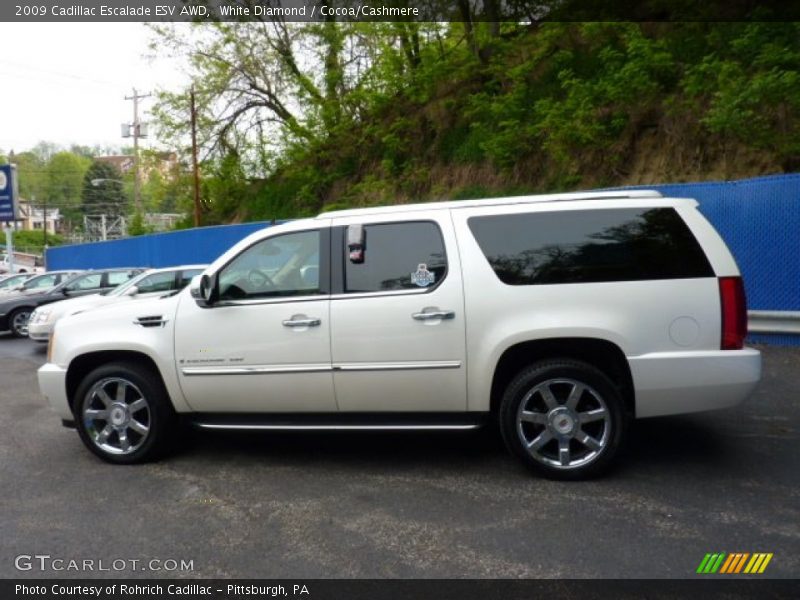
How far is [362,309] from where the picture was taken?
14.4ft

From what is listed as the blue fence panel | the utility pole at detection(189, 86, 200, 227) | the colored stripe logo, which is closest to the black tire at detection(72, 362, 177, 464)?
the colored stripe logo

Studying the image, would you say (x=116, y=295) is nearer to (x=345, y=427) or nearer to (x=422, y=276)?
(x=345, y=427)

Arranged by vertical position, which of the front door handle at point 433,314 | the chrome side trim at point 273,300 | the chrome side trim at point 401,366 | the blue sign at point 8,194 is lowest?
the chrome side trim at point 401,366

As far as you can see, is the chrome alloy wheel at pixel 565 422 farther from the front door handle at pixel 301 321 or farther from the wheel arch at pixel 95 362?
the wheel arch at pixel 95 362

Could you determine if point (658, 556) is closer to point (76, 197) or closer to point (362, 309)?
point (362, 309)

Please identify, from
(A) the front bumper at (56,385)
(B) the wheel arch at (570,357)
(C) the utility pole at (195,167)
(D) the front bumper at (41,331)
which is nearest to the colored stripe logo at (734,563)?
(B) the wheel arch at (570,357)

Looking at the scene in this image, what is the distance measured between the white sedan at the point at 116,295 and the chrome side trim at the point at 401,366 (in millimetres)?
6775

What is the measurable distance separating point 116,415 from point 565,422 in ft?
11.1

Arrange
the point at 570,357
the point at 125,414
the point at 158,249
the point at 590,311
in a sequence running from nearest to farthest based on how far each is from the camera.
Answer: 1. the point at 590,311
2. the point at 570,357
3. the point at 125,414
4. the point at 158,249

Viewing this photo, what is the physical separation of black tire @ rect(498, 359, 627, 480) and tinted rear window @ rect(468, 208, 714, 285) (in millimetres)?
632

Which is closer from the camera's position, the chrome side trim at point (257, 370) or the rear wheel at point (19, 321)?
the chrome side trim at point (257, 370)

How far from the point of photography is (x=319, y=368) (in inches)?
175

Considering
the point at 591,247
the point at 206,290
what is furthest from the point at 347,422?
the point at 591,247

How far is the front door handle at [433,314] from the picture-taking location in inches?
168
